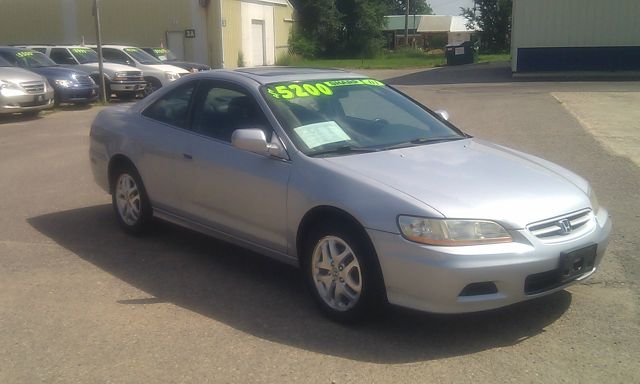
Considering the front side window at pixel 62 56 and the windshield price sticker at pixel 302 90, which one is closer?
the windshield price sticker at pixel 302 90

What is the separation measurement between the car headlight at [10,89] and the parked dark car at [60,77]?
6.80 feet

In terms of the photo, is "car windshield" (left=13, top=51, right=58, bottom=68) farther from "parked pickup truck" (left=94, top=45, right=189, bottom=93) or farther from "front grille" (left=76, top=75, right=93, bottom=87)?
"parked pickup truck" (left=94, top=45, right=189, bottom=93)

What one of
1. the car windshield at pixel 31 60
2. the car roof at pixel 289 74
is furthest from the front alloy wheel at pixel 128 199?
the car windshield at pixel 31 60

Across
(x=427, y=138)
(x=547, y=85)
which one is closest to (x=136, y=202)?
(x=427, y=138)

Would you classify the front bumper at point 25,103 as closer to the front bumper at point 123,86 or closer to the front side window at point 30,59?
the front side window at point 30,59

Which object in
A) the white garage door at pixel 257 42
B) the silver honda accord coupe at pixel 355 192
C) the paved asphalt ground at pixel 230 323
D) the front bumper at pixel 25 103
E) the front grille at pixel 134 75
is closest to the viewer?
the paved asphalt ground at pixel 230 323

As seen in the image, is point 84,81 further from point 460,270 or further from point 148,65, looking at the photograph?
point 460,270

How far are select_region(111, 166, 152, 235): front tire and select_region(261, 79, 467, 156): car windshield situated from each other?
177cm

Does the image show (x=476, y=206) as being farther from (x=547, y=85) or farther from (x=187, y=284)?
(x=547, y=85)

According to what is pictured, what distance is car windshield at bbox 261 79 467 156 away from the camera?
5273 millimetres

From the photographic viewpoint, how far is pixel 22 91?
16172 millimetres

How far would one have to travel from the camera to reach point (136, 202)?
6742mm

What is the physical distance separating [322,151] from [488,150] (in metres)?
1.31

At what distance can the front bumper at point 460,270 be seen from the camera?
4.16 meters
